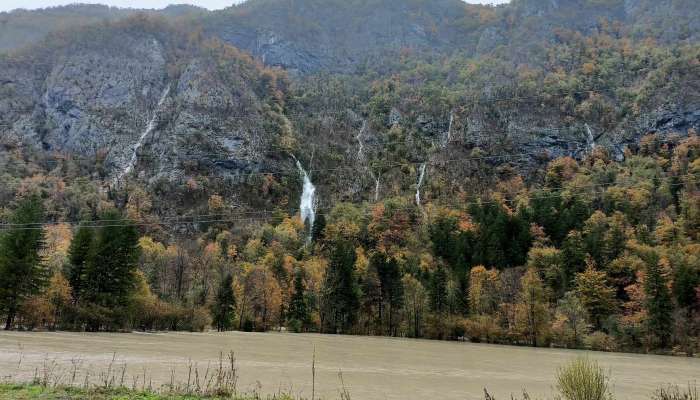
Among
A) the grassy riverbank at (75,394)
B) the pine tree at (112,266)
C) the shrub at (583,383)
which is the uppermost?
the pine tree at (112,266)

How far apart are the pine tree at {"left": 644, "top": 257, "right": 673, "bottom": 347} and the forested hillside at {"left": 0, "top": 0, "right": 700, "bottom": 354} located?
24 cm

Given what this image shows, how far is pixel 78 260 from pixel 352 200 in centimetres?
9342

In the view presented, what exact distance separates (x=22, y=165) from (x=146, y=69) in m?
60.7

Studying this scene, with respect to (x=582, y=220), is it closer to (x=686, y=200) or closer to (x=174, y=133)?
(x=686, y=200)

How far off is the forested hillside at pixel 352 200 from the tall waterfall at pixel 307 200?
27.2 inches

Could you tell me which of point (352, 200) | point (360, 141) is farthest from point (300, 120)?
point (352, 200)

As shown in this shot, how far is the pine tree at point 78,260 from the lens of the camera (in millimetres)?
53625

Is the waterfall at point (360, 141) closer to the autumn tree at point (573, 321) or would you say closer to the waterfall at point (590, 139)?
the waterfall at point (590, 139)

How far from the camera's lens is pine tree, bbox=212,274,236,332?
6619 centimetres

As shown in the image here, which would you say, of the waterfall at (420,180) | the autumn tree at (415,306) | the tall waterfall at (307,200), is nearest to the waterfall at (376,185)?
the waterfall at (420,180)

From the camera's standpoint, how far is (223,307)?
218ft

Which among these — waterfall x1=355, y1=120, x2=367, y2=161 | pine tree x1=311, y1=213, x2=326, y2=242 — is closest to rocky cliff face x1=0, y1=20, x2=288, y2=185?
waterfall x1=355, y1=120, x2=367, y2=161

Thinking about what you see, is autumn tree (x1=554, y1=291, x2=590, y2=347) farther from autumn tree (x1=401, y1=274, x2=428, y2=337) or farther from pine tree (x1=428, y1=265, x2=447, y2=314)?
autumn tree (x1=401, y1=274, x2=428, y2=337)

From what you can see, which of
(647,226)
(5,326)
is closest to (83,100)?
(5,326)
